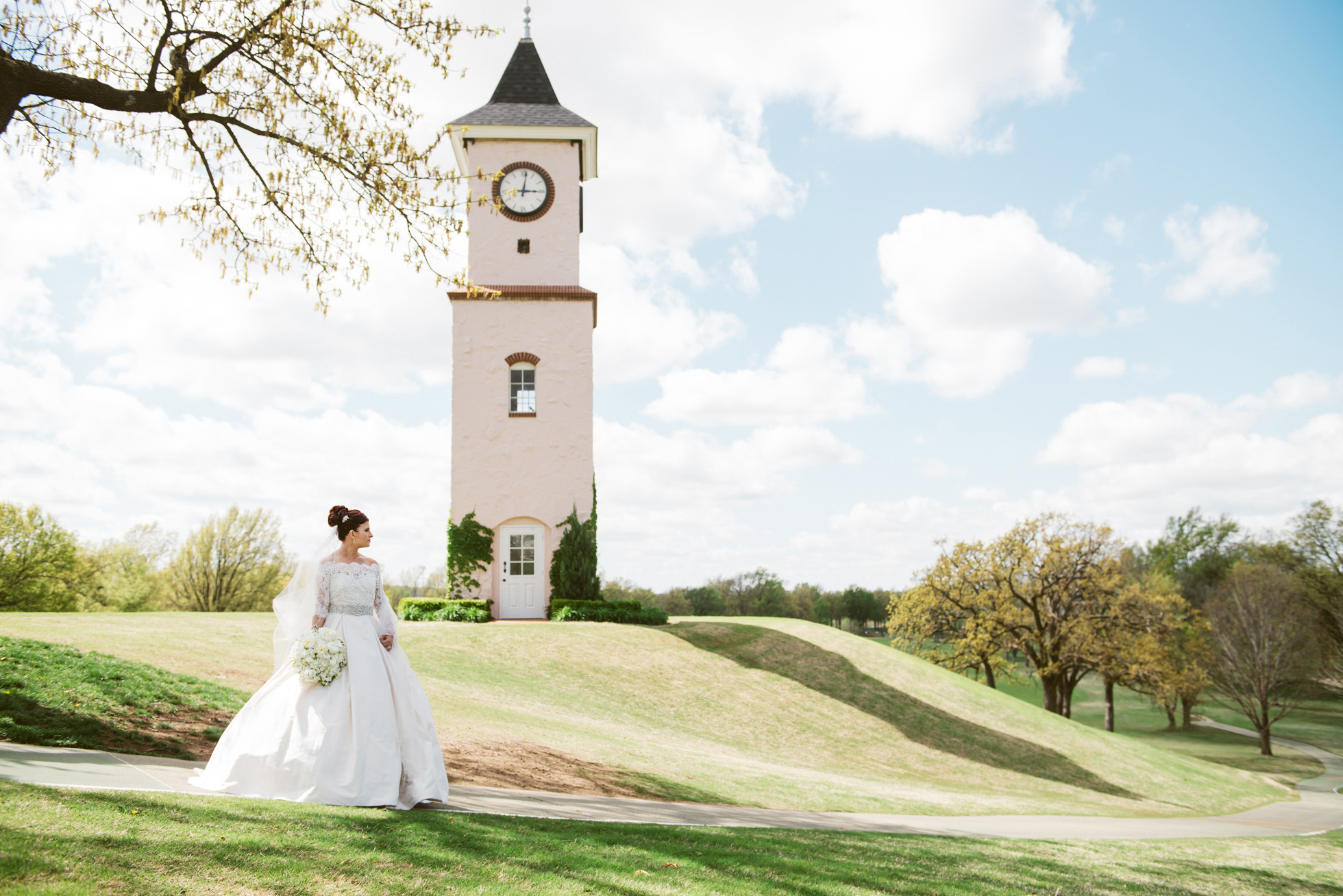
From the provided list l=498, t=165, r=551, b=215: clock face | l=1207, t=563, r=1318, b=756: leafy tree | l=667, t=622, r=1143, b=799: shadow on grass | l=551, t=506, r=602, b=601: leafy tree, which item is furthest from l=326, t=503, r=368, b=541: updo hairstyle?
l=1207, t=563, r=1318, b=756: leafy tree

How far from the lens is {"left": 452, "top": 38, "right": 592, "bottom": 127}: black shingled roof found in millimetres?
30875

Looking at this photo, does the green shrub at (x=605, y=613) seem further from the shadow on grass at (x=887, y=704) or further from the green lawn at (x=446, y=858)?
the green lawn at (x=446, y=858)

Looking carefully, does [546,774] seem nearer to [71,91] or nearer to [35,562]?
[71,91]

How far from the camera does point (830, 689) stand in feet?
81.0

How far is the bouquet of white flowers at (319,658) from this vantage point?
764 centimetres

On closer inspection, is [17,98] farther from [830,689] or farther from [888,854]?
[830,689]

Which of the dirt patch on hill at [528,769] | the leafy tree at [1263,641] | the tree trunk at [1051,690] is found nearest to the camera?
the dirt patch on hill at [528,769]

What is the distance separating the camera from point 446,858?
592 centimetres

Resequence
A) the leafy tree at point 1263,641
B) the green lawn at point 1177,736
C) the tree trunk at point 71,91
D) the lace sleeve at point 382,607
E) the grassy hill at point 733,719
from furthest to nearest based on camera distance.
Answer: the leafy tree at point 1263,641 → the green lawn at point 1177,736 → the grassy hill at point 733,719 → the tree trunk at point 71,91 → the lace sleeve at point 382,607

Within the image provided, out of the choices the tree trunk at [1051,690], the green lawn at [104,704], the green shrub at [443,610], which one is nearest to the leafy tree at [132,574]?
the green shrub at [443,610]

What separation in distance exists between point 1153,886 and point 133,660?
15191 mm

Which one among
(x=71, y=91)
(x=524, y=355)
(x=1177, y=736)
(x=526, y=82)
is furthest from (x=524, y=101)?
(x=1177, y=736)

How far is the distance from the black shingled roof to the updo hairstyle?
25.5 m

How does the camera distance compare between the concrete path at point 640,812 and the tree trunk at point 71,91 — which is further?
the tree trunk at point 71,91
